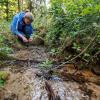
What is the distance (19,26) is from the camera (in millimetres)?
6707

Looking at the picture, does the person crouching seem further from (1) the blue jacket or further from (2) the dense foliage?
(2) the dense foliage

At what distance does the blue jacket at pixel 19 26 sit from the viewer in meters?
6.55

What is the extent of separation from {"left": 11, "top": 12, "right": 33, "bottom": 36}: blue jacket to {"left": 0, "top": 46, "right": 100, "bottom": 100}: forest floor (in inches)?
74.2

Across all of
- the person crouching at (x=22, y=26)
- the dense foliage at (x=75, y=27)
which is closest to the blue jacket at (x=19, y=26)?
the person crouching at (x=22, y=26)

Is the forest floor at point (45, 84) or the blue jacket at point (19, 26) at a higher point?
the blue jacket at point (19, 26)

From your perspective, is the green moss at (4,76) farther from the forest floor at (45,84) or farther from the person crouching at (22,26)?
the person crouching at (22,26)

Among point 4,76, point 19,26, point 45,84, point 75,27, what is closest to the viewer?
point 45,84

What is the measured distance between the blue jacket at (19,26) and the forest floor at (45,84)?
6.18 feet

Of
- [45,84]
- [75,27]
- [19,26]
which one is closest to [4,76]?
[45,84]

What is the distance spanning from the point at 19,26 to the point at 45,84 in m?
3.31

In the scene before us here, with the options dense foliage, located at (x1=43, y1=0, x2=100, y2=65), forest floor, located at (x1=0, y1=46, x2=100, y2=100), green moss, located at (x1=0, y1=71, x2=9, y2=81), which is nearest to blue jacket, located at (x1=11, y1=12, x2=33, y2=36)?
dense foliage, located at (x1=43, y1=0, x2=100, y2=65)

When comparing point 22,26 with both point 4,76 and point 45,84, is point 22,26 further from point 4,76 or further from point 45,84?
point 45,84

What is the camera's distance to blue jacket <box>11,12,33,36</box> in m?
6.55

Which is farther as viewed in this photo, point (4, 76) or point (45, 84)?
point (4, 76)
